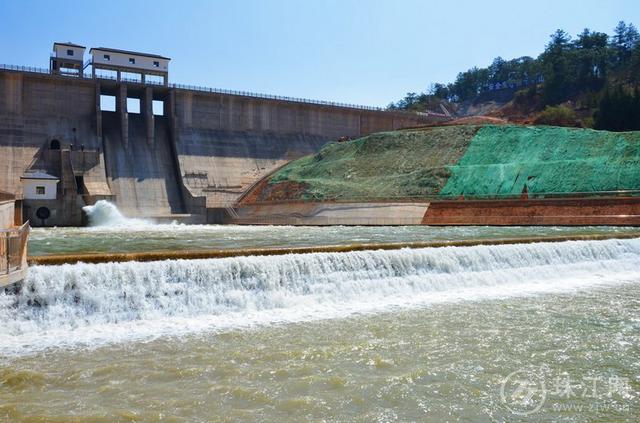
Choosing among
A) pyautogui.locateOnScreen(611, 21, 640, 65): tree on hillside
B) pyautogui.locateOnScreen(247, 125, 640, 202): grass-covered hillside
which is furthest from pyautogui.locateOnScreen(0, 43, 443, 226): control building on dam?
pyautogui.locateOnScreen(611, 21, 640, 65): tree on hillside

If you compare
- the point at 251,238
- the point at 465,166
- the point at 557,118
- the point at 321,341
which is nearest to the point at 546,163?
the point at 465,166

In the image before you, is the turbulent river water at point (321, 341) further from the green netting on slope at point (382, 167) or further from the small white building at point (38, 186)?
the small white building at point (38, 186)

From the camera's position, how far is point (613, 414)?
6582 mm

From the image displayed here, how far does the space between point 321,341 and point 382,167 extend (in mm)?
33156

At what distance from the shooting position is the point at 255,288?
1316 cm

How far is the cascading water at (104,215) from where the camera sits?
1443 inches

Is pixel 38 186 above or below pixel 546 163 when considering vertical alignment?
below

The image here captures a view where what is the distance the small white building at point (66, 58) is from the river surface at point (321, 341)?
39.6 metres

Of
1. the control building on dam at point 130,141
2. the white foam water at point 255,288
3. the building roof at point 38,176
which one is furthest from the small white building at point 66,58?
the white foam water at point 255,288

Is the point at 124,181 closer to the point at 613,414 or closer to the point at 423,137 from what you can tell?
the point at 423,137

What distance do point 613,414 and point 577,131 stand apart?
114 ft

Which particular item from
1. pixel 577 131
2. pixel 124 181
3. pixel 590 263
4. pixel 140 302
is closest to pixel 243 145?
pixel 124 181

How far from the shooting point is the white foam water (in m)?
10.7

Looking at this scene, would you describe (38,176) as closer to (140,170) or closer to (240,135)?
(140,170)
